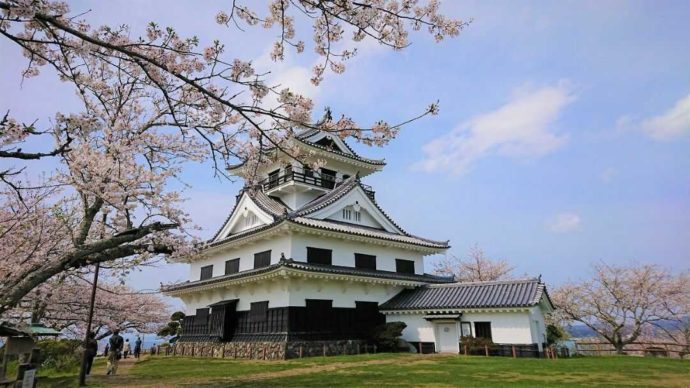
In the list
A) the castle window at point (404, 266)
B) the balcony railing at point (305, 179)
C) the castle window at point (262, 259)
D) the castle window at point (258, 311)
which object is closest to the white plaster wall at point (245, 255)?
the castle window at point (262, 259)

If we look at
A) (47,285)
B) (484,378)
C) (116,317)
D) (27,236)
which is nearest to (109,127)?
(27,236)

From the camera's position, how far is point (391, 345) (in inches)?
834

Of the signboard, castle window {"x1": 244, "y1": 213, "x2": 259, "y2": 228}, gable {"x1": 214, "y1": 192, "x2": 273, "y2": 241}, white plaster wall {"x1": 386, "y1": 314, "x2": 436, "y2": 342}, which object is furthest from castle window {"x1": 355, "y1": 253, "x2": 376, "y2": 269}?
the signboard

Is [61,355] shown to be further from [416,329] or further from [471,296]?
[471,296]

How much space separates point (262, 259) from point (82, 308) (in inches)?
352

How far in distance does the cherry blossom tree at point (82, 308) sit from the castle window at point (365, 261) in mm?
11171

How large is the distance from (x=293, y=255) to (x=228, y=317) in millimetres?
5767

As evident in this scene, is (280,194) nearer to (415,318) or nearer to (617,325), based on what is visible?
(415,318)

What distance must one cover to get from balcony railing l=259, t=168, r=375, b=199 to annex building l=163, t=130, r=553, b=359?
81 mm

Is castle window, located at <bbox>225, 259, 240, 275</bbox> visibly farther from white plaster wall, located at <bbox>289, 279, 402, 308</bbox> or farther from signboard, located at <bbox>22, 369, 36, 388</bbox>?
signboard, located at <bbox>22, 369, 36, 388</bbox>

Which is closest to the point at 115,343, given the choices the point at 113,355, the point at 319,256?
the point at 113,355

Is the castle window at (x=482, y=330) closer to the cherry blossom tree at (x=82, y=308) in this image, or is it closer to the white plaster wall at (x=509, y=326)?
the white plaster wall at (x=509, y=326)

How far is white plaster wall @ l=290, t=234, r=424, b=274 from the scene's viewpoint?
829 inches

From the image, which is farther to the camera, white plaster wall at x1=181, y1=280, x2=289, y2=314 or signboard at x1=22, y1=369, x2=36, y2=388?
white plaster wall at x1=181, y1=280, x2=289, y2=314
